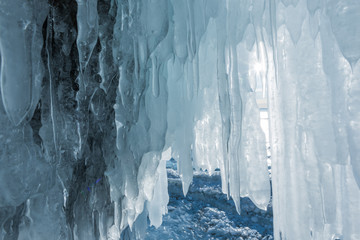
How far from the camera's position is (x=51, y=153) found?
1427 mm

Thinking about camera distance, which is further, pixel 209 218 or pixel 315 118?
pixel 209 218

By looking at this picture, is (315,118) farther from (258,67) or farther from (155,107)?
(155,107)

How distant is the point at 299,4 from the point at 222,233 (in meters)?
5.71

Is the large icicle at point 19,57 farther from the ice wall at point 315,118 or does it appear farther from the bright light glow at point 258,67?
the bright light glow at point 258,67

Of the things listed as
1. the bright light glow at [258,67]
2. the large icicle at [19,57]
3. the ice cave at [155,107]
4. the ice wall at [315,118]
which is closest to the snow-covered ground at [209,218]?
the ice cave at [155,107]

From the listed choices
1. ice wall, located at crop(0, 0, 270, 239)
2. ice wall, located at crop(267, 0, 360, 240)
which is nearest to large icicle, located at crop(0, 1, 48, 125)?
ice wall, located at crop(0, 0, 270, 239)

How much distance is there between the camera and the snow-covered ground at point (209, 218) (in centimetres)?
583

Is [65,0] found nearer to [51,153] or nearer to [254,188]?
[51,153]

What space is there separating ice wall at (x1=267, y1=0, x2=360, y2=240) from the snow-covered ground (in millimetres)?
4735

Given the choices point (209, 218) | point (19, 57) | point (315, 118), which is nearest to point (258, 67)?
point (315, 118)

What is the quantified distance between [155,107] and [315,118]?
3.64 ft

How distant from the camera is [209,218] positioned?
6.37 metres

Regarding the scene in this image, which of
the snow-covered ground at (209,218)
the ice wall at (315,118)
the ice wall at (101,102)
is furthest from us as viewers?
the snow-covered ground at (209,218)

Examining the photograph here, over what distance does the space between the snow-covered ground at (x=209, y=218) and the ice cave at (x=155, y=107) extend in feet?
14.2
